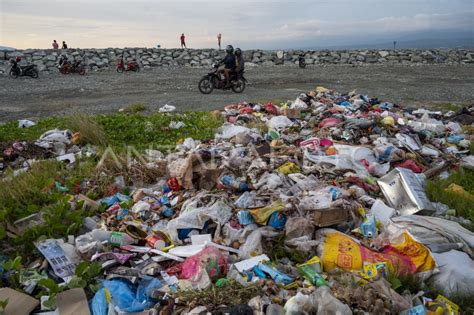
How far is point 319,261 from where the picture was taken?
2.73 metres

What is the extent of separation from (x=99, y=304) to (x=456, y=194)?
3.64 metres

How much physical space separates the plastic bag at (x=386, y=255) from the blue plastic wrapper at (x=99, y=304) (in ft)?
4.97

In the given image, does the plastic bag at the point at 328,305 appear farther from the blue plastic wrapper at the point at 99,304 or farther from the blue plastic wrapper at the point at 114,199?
the blue plastic wrapper at the point at 114,199

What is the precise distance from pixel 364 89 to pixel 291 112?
628cm

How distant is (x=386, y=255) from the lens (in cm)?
279

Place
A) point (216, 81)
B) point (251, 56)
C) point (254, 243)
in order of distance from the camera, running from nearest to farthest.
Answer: point (254, 243)
point (216, 81)
point (251, 56)

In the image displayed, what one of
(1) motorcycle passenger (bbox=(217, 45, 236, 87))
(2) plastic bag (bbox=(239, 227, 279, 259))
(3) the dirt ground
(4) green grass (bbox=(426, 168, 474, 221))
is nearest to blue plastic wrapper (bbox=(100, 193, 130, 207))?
(2) plastic bag (bbox=(239, 227, 279, 259))

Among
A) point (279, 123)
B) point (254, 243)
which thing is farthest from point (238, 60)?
point (254, 243)

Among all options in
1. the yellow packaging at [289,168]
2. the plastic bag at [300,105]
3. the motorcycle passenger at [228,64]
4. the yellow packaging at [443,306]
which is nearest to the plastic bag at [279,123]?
the plastic bag at [300,105]

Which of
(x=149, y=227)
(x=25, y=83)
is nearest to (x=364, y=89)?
(x=149, y=227)

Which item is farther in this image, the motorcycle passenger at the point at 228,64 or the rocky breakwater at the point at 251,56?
the rocky breakwater at the point at 251,56

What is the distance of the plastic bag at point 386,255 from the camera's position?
8.73 ft

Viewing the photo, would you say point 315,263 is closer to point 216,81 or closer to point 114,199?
point 114,199

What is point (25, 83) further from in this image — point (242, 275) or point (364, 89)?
point (242, 275)
